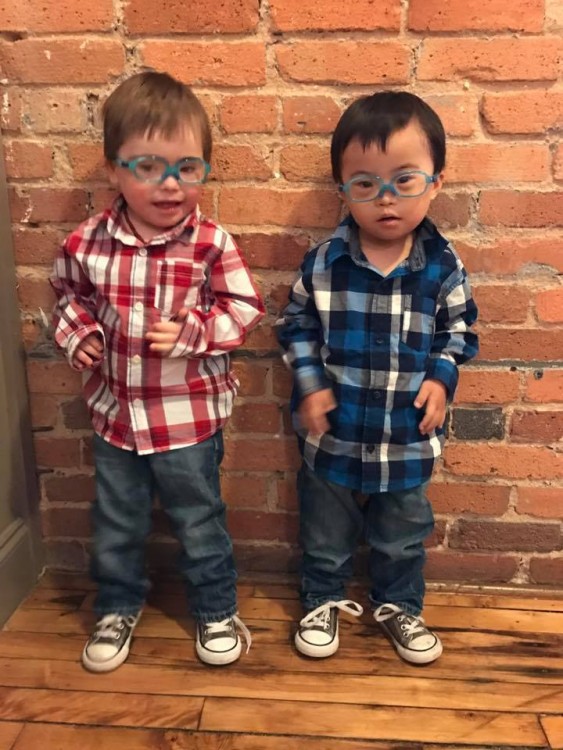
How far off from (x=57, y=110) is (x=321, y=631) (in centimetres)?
126

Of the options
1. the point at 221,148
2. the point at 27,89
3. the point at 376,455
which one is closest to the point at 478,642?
the point at 376,455

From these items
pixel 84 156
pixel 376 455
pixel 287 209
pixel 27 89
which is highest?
pixel 27 89

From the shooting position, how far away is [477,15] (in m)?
1.39

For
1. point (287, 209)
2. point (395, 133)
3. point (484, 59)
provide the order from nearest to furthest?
point (395, 133), point (484, 59), point (287, 209)

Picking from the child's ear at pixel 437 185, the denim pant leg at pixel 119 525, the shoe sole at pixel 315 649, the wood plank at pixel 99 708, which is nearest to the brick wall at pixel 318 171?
the child's ear at pixel 437 185

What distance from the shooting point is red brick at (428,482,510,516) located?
1663mm

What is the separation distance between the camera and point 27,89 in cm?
148

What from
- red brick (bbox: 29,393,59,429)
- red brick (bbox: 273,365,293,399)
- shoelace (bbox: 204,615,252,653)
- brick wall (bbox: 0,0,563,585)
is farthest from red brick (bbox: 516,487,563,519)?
red brick (bbox: 29,393,59,429)

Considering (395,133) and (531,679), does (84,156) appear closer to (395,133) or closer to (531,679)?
(395,133)

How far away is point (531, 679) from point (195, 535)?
0.76 metres

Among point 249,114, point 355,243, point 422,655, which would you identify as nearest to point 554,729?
point 422,655

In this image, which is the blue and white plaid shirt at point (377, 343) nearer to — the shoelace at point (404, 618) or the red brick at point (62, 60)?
the shoelace at point (404, 618)

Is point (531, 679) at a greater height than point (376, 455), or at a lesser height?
lesser

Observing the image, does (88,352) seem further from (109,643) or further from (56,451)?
(109,643)
